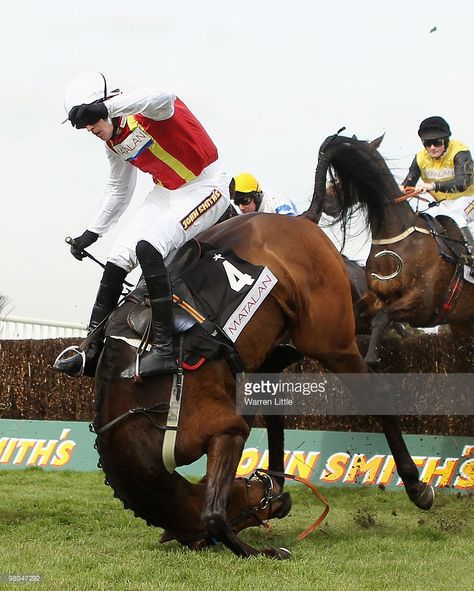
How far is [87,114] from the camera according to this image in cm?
→ 506

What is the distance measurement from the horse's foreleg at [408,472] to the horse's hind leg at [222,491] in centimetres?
146

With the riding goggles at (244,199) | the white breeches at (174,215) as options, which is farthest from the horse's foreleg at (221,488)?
the riding goggles at (244,199)

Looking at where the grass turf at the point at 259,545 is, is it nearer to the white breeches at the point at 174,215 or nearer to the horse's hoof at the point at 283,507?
the horse's hoof at the point at 283,507

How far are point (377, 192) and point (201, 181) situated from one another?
212 centimetres

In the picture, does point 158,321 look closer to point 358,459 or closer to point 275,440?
point 275,440

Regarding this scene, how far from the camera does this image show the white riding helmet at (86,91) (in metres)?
5.13

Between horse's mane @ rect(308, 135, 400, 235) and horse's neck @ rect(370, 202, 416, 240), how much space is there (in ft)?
1.44

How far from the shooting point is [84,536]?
5.70 m

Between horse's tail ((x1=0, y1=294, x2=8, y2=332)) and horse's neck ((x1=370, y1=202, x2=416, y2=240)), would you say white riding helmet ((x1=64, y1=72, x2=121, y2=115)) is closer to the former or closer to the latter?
horse's neck ((x1=370, y1=202, x2=416, y2=240))

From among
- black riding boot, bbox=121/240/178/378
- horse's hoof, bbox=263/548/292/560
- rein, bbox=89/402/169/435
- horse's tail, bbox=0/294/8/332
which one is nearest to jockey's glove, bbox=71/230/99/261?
black riding boot, bbox=121/240/178/378

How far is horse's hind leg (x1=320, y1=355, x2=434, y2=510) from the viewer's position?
612 centimetres

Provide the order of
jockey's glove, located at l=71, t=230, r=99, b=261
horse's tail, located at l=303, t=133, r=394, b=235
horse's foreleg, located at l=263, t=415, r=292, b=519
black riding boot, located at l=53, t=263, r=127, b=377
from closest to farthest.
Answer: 1. black riding boot, located at l=53, t=263, r=127, b=377
2. jockey's glove, located at l=71, t=230, r=99, b=261
3. horse's foreleg, located at l=263, t=415, r=292, b=519
4. horse's tail, located at l=303, t=133, r=394, b=235

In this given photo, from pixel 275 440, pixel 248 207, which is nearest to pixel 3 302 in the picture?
pixel 248 207

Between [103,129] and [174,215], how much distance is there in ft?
2.09
